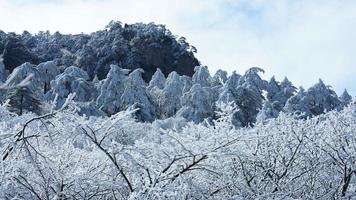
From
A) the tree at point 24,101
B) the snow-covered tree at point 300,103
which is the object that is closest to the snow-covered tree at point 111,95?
the tree at point 24,101

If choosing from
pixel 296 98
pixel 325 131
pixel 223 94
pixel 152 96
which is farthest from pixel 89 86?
pixel 325 131

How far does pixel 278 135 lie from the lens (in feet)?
29.8

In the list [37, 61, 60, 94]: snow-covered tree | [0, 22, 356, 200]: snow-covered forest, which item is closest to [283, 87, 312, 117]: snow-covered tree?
[37, 61, 60, 94]: snow-covered tree

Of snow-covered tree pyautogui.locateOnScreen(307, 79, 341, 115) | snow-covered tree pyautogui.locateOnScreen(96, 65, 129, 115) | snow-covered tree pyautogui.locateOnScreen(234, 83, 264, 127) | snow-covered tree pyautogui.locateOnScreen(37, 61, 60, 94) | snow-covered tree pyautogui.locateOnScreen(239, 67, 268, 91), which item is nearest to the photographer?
snow-covered tree pyautogui.locateOnScreen(234, 83, 264, 127)

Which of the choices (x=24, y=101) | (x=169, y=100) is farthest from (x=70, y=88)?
(x=24, y=101)

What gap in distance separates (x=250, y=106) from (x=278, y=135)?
27.6 metres

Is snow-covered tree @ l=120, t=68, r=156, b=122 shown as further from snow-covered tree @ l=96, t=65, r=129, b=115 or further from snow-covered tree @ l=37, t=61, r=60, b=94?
snow-covered tree @ l=37, t=61, r=60, b=94

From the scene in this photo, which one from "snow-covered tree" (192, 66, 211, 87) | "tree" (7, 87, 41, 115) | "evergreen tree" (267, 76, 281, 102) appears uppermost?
"snow-covered tree" (192, 66, 211, 87)

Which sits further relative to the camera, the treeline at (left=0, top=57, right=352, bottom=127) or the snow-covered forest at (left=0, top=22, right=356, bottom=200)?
the treeline at (left=0, top=57, right=352, bottom=127)

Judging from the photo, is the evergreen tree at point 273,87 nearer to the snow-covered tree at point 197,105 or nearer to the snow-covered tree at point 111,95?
the snow-covered tree at point 197,105

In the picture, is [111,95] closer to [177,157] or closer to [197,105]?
[197,105]

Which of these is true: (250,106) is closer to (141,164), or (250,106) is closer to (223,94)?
(223,94)

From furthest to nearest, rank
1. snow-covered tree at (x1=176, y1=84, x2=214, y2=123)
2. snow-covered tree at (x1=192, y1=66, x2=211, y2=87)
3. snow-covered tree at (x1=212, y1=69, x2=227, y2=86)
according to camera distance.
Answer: snow-covered tree at (x1=212, y1=69, x2=227, y2=86)
snow-covered tree at (x1=192, y1=66, x2=211, y2=87)
snow-covered tree at (x1=176, y1=84, x2=214, y2=123)

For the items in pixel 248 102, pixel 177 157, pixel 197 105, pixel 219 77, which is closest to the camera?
pixel 177 157
